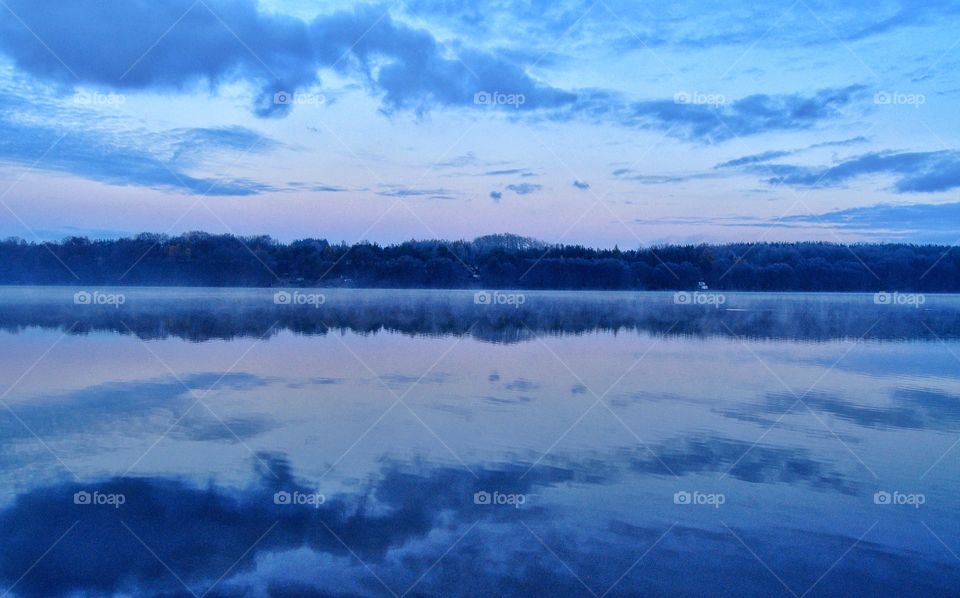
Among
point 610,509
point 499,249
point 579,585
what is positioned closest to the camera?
point 579,585

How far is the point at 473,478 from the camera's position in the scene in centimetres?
919

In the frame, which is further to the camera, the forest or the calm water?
the forest

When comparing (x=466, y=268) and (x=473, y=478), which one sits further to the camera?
(x=466, y=268)

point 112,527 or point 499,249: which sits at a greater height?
point 499,249

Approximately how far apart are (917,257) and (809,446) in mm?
100687

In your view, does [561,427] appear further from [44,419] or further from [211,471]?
[44,419]

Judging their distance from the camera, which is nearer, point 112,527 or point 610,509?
point 112,527

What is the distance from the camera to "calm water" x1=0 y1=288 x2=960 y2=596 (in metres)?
6.64

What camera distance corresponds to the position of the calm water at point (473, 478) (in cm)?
664

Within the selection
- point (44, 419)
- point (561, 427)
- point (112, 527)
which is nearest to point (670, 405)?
point (561, 427)

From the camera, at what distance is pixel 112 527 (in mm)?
7449

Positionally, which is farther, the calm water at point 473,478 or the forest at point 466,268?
the forest at point 466,268

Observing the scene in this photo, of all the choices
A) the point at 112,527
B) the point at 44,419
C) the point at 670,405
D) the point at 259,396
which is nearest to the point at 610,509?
the point at 112,527

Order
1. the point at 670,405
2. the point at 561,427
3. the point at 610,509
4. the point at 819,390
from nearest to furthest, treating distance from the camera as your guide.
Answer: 1. the point at 610,509
2. the point at 561,427
3. the point at 670,405
4. the point at 819,390
